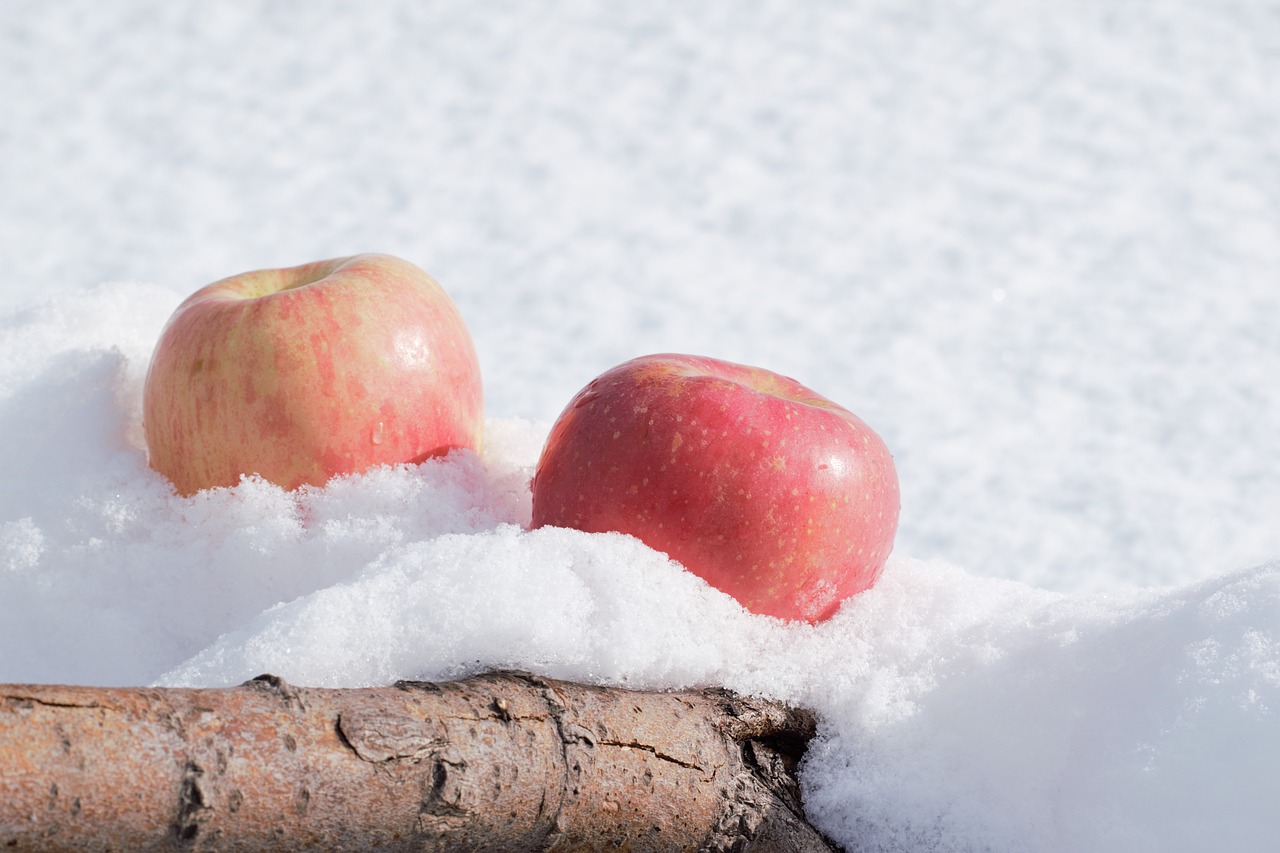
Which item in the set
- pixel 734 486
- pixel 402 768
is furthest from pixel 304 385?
pixel 402 768

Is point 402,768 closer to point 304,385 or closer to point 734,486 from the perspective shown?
point 734,486

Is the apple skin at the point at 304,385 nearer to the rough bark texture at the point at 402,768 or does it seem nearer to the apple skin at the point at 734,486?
the apple skin at the point at 734,486

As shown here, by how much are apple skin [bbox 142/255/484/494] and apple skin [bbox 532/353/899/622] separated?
0.87 feet

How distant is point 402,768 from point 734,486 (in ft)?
1.60

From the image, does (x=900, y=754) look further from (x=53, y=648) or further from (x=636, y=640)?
(x=53, y=648)

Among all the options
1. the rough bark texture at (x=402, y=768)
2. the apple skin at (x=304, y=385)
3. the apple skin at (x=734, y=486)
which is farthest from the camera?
the apple skin at (x=304, y=385)

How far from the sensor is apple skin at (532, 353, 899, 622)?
4.12ft

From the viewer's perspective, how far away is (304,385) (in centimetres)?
145

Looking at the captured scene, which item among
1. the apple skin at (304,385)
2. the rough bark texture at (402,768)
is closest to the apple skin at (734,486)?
the rough bark texture at (402,768)

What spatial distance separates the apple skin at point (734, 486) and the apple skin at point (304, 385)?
0.87 feet

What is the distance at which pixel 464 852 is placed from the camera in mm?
974

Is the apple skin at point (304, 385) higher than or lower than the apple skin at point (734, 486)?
higher

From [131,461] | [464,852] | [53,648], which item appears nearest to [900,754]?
[464,852]

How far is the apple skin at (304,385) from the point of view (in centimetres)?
146
